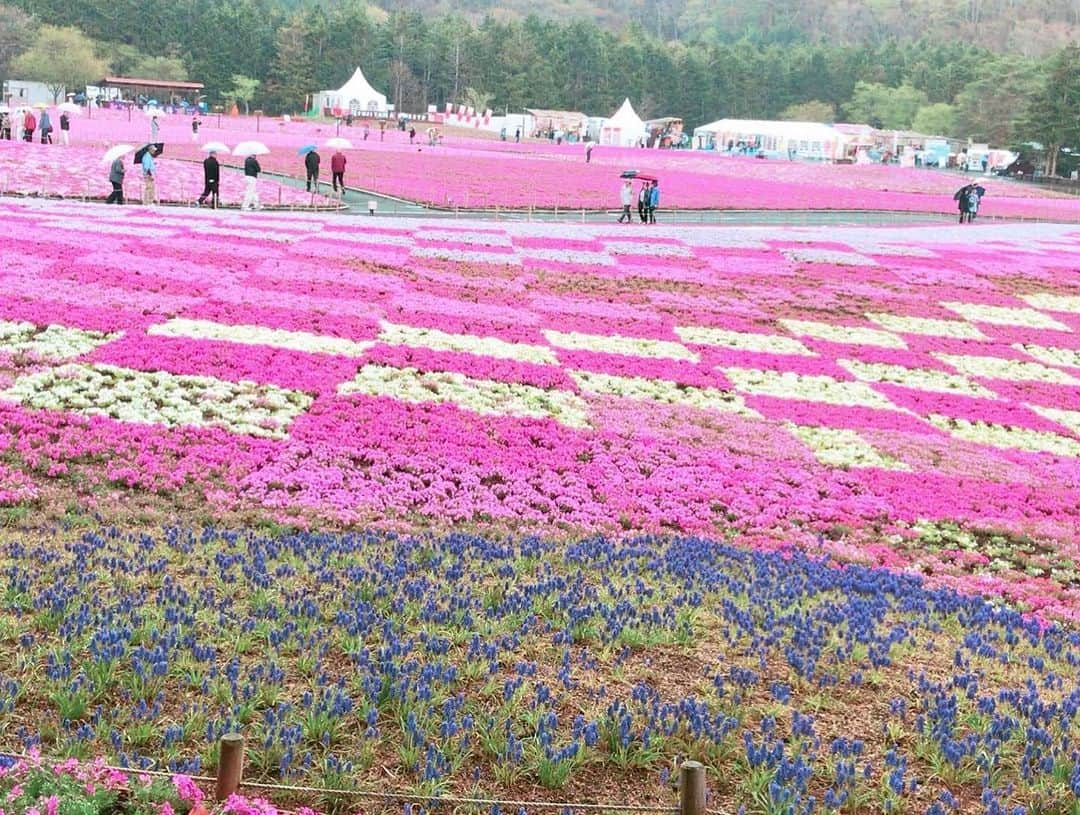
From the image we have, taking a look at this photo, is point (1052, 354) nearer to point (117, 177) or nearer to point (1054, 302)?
A: point (1054, 302)

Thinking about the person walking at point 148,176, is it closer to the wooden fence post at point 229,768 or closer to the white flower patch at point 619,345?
the white flower patch at point 619,345

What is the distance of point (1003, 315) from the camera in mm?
32312

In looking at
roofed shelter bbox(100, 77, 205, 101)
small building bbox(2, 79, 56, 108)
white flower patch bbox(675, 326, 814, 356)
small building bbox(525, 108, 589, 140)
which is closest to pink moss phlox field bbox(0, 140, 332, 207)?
white flower patch bbox(675, 326, 814, 356)

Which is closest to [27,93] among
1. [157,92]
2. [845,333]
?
[157,92]

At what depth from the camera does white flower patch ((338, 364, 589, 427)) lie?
57.7 ft

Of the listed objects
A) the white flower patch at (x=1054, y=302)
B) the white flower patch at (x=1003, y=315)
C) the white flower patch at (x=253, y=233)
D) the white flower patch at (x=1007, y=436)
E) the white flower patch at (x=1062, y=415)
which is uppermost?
A: the white flower patch at (x=253, y=233)

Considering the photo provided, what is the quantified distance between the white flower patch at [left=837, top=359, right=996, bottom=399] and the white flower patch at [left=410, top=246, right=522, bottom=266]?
1192 cm

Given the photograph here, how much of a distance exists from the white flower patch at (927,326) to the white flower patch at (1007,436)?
8.82 metres

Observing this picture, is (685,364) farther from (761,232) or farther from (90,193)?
(90,193)

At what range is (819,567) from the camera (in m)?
11.2

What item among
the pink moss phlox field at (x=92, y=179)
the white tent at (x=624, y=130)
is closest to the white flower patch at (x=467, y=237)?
the pink moss phlox field at (x=92, y=179)

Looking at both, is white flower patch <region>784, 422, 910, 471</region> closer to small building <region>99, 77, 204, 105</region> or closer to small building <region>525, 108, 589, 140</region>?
small building <region>99, 77, 204, 105</region>

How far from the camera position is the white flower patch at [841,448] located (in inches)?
658

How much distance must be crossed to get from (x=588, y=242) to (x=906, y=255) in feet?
41.0
